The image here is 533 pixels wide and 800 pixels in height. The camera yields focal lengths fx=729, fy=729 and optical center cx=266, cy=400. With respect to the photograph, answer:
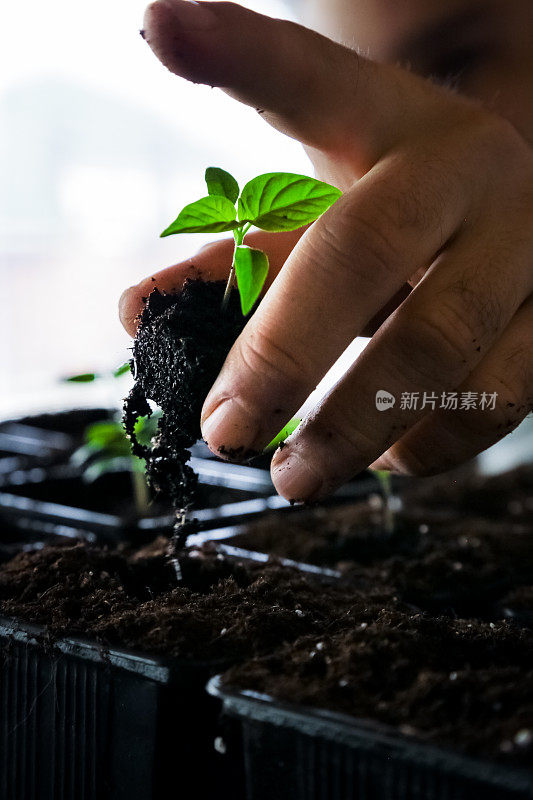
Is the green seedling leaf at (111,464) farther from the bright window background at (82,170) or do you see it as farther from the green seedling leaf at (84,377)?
the green seedling leaf at (84,377)

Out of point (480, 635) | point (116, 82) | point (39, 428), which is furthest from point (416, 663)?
point (39, 428)

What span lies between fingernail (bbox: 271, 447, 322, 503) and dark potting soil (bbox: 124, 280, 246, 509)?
0.35 feet

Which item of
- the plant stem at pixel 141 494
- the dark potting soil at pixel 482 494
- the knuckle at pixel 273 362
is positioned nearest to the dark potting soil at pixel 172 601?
the knuckle at pixel 273 362

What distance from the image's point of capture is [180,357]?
2.43 ft

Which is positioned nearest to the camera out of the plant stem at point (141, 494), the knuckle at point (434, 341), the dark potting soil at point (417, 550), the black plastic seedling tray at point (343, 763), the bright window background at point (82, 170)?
the black plastic seedling tray at point (343, 763)

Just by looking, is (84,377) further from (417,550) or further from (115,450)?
(417,550)

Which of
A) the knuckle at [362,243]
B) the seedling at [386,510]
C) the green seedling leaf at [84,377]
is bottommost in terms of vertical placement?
the seedling at [386,510]

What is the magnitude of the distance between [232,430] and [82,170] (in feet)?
3.24

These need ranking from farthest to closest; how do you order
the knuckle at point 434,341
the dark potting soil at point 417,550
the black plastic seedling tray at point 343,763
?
the dark potting soil at point 417,550
the knuckle at point 434,341
the black plastic seedling tray at point 343,763

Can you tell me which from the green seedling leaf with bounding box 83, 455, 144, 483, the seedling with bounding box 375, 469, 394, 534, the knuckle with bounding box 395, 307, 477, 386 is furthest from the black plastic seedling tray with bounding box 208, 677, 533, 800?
the green seedling leaf with bounding box 83, 455, 144, 483

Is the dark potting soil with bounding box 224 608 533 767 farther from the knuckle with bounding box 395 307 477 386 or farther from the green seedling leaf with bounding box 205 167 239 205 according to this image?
the green seedling leaf with bounding box 205 167 239 205

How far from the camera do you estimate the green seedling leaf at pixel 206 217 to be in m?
0.72

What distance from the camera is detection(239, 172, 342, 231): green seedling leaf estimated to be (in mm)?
721

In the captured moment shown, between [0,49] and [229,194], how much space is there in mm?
696
